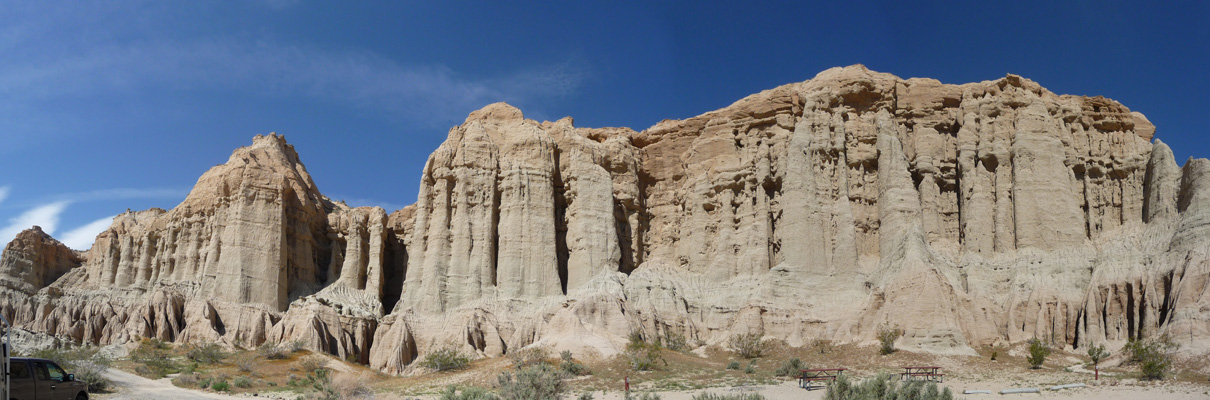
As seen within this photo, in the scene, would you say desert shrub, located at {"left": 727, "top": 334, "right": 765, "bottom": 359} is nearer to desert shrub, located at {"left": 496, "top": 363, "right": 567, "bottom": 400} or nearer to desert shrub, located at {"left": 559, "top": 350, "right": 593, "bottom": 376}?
desert shrub, located at {"left": 559, "top": 350, "right": 593, "bottom": 376}

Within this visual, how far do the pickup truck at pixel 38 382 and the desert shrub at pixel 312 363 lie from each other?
24750 millimetres

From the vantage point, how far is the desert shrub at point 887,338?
142 feet

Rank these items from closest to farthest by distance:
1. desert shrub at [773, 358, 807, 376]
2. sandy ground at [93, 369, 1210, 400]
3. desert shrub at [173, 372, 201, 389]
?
sandy ground at [93, 369, 1210, 400] < desert shrub at [173, 372, 201, 389] < desert shrub at [773, 358, 807, 376]

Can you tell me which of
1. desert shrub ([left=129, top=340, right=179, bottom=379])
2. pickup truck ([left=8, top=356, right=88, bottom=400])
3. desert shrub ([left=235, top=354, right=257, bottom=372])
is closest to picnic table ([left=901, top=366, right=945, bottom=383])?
pickup truck ([left=8, top=356, right=88, bottom=400])

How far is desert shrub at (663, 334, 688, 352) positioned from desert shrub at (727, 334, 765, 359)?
8.37 ft

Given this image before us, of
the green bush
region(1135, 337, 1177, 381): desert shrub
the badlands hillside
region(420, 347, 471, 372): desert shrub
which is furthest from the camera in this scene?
the badlands hillside

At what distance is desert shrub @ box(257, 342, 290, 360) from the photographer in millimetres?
48891

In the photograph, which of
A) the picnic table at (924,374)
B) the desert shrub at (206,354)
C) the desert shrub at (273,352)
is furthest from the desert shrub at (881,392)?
the desert shrub at (273,352)

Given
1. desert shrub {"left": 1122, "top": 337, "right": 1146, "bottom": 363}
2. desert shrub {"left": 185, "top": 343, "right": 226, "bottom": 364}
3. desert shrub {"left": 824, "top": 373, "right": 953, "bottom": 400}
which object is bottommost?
desert shrub {"left": 185, "top": 343, "right": 226, "bottom": 364}

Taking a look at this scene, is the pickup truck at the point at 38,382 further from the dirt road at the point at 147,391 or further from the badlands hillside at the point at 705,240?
the badlands hillside at the point at 705,240

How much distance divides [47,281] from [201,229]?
12030 mm

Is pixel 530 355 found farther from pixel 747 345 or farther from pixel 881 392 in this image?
pixel 881 392

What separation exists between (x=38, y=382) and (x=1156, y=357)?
3448 centimetres

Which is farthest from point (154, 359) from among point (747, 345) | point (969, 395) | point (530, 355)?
point (969, 395)
